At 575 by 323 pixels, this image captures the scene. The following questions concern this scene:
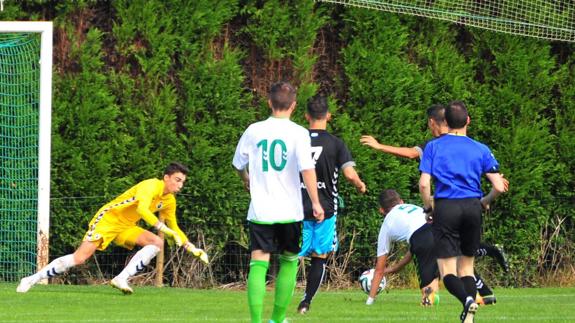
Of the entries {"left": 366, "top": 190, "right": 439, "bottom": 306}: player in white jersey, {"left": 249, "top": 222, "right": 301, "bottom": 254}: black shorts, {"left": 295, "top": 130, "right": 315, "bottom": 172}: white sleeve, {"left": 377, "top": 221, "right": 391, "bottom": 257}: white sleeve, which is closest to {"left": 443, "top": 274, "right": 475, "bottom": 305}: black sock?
{"left": 249, "top": 222, "right": 301, "bottom": 254}: black shorts

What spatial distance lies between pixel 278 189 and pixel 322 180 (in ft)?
8.27

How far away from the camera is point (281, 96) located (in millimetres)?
9078

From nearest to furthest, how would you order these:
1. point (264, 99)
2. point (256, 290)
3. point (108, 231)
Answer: point (256, 290) → point (108, 231) → point (264, 99)

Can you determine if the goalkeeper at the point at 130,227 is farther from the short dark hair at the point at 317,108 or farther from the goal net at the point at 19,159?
the short dark hair at the point at 317,108

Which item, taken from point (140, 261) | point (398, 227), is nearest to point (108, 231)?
point (140, 261)

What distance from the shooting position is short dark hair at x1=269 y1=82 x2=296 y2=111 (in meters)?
9.09

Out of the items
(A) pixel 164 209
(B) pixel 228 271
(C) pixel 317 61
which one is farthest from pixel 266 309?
(C) pixel 317 61

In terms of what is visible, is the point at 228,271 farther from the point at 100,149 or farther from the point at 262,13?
the point at 262,13

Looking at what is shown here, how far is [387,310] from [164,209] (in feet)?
11.1

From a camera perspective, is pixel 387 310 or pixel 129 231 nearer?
pixel 387 310

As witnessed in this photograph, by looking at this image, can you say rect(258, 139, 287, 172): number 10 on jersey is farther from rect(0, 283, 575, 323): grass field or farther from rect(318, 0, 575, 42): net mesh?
rect(318, 0, 575, 42): net mesh

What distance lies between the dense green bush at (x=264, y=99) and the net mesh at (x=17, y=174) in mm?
304

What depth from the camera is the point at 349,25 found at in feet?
55.6

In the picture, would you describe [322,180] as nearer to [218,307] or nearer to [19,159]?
[218,307]
